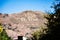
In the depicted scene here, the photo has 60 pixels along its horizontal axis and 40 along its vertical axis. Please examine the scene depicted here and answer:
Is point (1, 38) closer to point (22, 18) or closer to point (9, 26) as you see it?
point (9, 26)

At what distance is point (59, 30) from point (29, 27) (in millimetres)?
166820

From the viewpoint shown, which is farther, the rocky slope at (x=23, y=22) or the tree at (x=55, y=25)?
the rocky slope at (x=23, y=22)

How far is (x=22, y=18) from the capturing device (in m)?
198

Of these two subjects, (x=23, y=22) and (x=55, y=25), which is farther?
(x=23, y=22)

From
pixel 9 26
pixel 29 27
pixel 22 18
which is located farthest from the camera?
pixel 22 18

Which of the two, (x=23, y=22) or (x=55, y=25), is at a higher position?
(x=23, y=22)

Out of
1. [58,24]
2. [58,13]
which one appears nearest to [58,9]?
[58,13]

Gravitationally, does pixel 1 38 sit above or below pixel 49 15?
below

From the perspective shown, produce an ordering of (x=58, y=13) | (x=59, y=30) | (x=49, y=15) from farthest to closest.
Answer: (x=49, y=15)
(x=58, y=13)
(x=59, y=30)

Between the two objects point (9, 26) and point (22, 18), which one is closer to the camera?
point (9, 26)

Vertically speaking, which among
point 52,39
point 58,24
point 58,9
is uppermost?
point 58,9

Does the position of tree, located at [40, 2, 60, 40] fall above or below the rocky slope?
below

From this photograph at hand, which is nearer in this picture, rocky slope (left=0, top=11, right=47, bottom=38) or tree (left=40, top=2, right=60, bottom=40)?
tree (left=40, top=2, right=60, bottom=40)

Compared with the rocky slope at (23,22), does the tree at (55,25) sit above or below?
below
